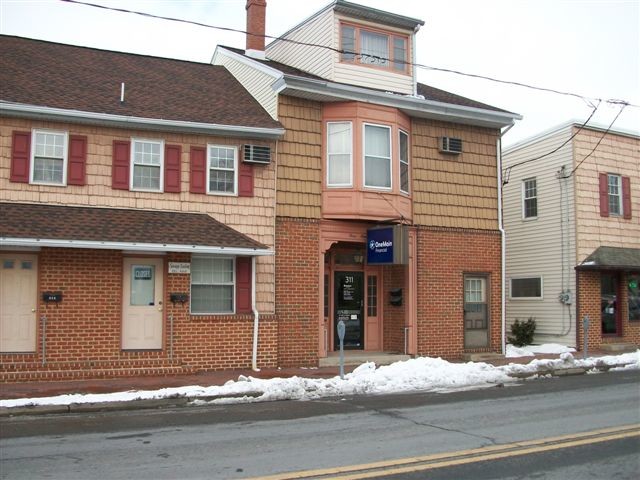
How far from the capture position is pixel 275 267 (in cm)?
1568

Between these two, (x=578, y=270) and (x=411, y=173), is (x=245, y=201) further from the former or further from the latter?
(x=578, y=270)

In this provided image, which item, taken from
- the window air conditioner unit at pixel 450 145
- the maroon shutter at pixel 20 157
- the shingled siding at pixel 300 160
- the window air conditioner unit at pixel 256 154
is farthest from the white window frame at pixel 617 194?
the maroon shutter at pixel 20 157

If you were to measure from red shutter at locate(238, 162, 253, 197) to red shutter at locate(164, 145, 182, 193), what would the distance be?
1.41m

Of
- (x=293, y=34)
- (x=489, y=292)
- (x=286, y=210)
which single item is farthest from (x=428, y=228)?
(x=293, y=34)

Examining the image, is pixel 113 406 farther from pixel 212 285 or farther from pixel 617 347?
pixel 617 347

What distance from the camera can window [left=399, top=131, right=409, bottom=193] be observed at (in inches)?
679

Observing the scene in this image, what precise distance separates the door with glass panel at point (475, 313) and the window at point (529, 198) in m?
5.05

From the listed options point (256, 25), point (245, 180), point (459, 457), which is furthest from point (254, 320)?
point (256, 25)

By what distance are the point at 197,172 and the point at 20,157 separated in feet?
12.0

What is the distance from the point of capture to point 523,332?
70.8 feet

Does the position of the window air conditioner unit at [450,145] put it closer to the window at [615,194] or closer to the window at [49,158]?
the window at [615,194]

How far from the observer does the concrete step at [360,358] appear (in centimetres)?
1611

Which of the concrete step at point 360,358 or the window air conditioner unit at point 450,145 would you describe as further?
the window air conditioner unit at point 450,145

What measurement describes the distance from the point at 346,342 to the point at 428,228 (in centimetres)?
368
